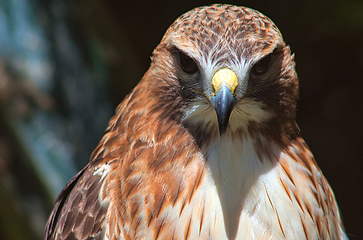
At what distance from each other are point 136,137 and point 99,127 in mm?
2626

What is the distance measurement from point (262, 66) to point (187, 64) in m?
0.41

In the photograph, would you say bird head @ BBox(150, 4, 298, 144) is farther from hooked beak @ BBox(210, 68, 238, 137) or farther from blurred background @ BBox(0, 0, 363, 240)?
blurred background @ BBox(0, 0, 363, 240)

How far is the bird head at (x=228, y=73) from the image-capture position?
1.81 m

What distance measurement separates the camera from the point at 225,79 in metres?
1.78

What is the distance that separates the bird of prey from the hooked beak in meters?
0.04

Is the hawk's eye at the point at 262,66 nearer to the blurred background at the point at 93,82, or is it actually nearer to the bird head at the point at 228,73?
the bird head at the point at 228,73

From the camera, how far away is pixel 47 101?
420cm

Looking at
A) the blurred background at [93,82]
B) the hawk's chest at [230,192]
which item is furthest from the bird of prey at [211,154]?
the blurred background at [93,82]

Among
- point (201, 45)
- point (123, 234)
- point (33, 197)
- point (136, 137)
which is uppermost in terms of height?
point (201, 45)

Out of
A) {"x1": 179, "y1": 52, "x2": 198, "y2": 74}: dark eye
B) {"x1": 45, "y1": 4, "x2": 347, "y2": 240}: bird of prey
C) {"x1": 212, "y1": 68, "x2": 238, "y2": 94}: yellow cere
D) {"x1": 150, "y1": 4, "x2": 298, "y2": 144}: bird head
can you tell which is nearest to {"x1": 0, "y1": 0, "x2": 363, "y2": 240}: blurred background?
{"x1": 45, "y1": 4, "x2": 347, "y2": 240}: bird of prey

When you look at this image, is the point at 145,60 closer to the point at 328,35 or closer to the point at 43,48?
the point at 43,48

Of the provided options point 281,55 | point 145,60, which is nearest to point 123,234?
point 281,55

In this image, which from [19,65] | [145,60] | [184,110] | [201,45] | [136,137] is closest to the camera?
[201,45]

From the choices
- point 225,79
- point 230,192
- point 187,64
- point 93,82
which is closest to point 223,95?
point 225,79
